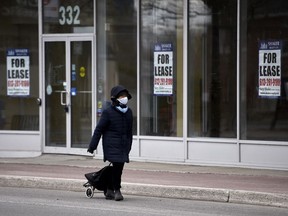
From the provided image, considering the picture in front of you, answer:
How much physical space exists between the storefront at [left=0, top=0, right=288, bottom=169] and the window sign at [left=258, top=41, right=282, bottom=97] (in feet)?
0.07

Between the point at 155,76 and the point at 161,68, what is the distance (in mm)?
226

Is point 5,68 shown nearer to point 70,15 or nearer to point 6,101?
point 6,101

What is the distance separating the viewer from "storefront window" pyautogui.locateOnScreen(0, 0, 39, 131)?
1516 centimetres

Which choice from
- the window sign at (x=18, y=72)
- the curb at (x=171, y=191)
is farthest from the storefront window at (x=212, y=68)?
the window sign at (x=18, y=72)

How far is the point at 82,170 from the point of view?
1291 cm

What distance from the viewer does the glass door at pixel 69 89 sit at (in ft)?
48.2

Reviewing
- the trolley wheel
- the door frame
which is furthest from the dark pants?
the door frame

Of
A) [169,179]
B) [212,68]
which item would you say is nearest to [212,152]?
[212,68]

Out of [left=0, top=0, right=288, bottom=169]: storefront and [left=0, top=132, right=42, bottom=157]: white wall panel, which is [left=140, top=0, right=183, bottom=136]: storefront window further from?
[left=0, top=132, right=42, bottom=157]: white wall panel

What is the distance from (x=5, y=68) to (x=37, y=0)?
181 cm

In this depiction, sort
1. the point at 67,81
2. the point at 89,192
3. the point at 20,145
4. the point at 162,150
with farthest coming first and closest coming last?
the point at 20,145, the point at 67,81, the point at 162,150, the point at 89,192

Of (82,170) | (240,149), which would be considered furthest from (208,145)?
(82,170)

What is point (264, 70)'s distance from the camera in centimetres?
1306

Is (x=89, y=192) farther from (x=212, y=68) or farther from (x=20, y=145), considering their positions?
(x=20, y=145)
